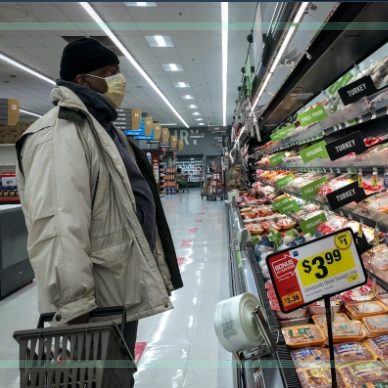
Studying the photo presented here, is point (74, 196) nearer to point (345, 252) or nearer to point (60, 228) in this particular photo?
point (60, 228)

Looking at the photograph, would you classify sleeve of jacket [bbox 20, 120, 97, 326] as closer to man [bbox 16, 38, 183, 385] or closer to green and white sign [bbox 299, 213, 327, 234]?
man [bbox 16, 38, 183, 385]

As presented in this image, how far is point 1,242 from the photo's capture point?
3785mm

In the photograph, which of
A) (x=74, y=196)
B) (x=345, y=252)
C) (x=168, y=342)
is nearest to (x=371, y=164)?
(x=345, y=252)

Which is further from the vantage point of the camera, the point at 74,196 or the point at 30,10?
the point at 30,10

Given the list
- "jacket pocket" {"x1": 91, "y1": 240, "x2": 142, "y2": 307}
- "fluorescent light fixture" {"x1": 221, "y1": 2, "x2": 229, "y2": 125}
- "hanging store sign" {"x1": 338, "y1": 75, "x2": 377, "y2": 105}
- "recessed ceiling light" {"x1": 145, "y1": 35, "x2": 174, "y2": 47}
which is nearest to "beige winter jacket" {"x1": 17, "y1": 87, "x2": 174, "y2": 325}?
"jacket pocket" {"x1": 91, "y1": 240, "x2": 142, "y2": 307}

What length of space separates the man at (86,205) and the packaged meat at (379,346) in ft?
2.54

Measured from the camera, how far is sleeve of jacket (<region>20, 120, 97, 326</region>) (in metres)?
1.14

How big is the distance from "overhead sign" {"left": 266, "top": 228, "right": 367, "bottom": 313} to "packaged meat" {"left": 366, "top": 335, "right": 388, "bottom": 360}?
0.49 metres

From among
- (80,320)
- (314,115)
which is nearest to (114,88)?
(80,320)

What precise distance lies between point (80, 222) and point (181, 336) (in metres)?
1.89

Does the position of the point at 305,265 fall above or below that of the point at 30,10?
below

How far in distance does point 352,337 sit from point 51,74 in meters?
11.2

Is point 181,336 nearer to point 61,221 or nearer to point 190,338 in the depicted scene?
point 190,338

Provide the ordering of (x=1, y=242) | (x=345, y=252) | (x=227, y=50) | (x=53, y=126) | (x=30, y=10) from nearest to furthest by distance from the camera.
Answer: (x=345, y=252), (x=53, y=126), (x=1, y=242), (x=30, y=10), (x=227, y=50)
